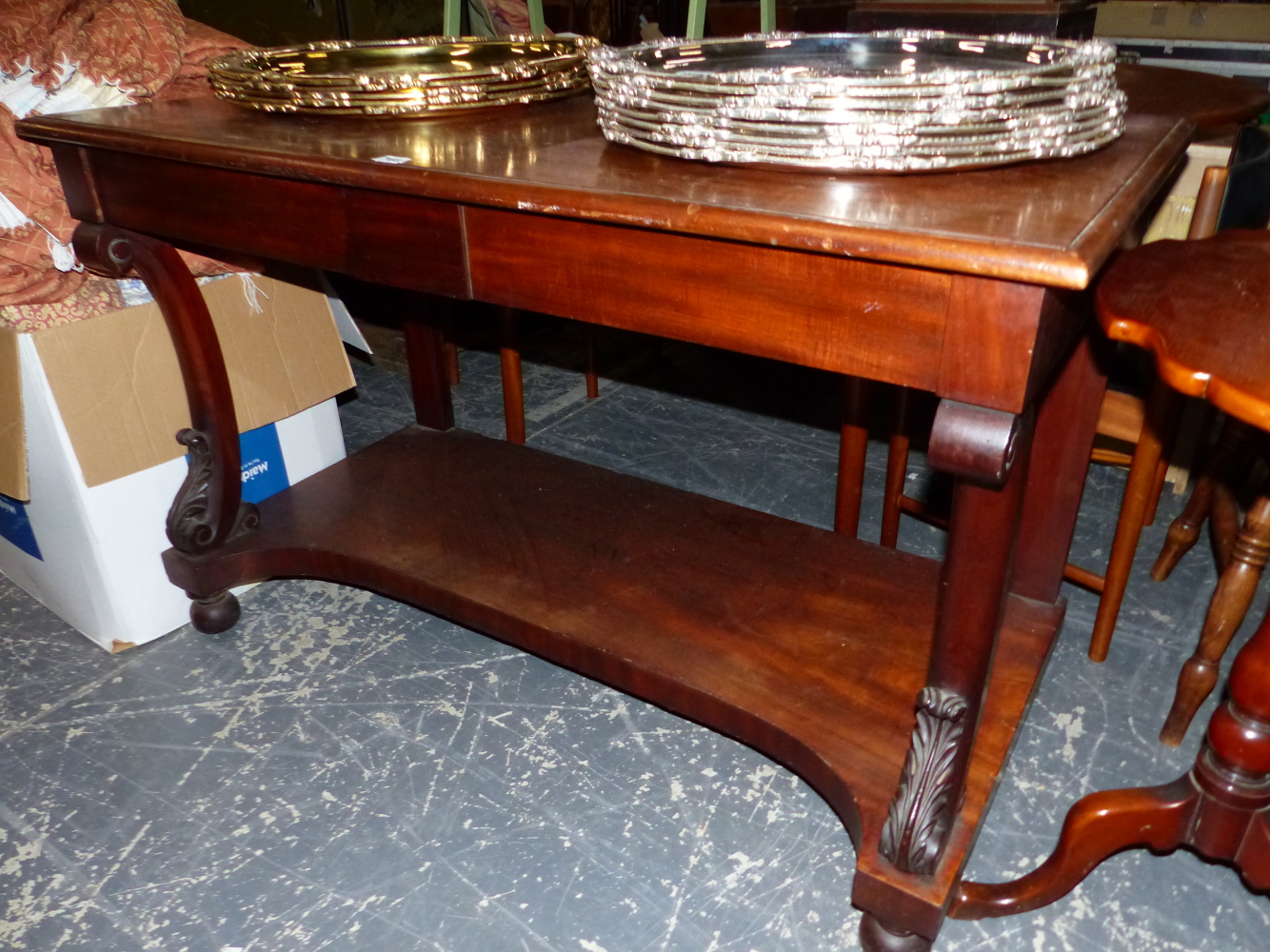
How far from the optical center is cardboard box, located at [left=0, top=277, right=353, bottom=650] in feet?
4.15

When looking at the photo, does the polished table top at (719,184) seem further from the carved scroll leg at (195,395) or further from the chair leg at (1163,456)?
the chair leg at (1163,456)

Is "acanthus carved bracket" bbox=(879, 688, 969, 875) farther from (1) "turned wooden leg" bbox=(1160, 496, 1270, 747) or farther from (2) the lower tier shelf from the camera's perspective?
(1) "turned wooden leg" bbox=(1160, 496, 1270, 747)

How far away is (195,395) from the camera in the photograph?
1.33m

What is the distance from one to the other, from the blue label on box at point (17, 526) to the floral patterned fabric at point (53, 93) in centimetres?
34

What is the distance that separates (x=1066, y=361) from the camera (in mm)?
1126

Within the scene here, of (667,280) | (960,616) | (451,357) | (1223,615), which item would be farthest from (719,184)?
(451,357)

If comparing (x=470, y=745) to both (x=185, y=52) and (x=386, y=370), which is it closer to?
(x=185, y=52)

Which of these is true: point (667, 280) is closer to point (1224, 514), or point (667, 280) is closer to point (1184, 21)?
point (1224, 514)

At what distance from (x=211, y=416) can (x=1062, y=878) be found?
1.21 metres

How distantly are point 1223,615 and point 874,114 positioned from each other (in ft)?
2.70

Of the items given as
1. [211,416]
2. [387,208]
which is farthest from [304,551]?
[387,208]

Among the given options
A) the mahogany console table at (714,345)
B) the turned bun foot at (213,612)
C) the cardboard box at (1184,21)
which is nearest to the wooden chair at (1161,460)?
the mahogany console table at (714,345)

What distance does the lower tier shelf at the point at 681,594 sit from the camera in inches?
40.1

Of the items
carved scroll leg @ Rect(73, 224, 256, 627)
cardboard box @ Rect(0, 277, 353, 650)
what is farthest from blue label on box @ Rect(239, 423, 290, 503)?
carved scroll leg @ Rect(73, 224, 256, 627)
